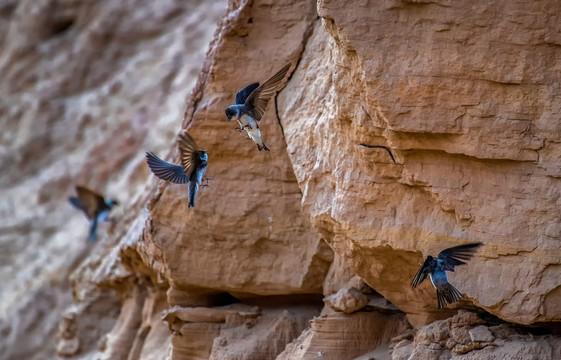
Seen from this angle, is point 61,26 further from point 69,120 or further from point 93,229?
point 93,229

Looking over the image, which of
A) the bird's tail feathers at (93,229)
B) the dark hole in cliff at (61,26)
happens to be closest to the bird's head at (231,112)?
the bird's tail feathers at (93,229)

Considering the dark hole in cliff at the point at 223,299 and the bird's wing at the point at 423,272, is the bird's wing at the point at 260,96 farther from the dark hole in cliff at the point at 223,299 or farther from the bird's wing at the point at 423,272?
the dark hole in cliff at the point at 223,299

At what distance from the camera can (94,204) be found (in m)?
10.2

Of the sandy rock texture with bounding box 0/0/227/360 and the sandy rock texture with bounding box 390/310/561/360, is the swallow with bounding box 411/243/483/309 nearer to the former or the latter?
the sandy rock texture with bounding box 390/310/561/360

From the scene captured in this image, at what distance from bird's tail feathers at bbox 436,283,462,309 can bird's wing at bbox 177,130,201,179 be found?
5.47 feet

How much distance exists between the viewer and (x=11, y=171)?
13.8m

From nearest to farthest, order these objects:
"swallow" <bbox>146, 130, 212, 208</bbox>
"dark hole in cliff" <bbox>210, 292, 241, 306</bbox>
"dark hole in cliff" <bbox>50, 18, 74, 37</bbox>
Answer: "swallow" <bbox>146, 130, 212, 208</bbox> < "dark hole in cliff" <bbox>210, 292, 241, 306</bbox> < "dark hole in cliff" <bbox>50, 18, 74, 37</bbox>

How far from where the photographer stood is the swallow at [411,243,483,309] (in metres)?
4.44

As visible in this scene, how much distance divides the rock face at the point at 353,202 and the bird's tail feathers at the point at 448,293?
0.13 feet


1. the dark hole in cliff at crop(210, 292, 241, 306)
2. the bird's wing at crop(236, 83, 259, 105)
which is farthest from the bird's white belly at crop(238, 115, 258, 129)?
the dark hole in cliff at crop(210, 292, 241, 306)

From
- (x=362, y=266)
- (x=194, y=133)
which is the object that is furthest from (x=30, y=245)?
(x=362, y=266)

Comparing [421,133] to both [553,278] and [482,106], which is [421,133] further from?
[553,278]

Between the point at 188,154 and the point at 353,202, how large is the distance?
1.07 meters

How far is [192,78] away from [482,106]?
808 centimetres
